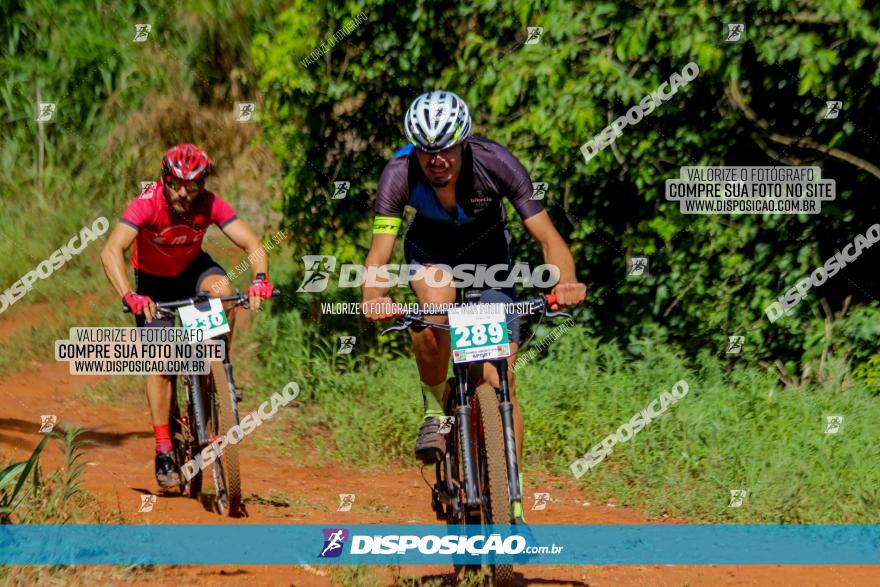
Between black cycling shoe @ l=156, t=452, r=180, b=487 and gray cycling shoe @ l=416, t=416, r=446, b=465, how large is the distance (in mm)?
2564

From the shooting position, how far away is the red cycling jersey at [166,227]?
7535mm

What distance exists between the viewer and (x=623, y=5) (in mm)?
8531

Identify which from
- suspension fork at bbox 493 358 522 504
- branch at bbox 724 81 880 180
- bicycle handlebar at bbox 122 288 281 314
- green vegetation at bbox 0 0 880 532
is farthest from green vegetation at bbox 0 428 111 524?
branch at bbox 724 81 880 180

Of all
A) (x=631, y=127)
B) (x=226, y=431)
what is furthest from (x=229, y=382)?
(x=631, y=127)

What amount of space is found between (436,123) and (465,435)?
1.46m

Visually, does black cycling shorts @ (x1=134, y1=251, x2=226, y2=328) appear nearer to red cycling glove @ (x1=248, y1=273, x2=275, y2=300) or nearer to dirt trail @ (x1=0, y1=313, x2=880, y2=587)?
red cycling glove @ (x1=248, y1=273, x2=275, y2=300)

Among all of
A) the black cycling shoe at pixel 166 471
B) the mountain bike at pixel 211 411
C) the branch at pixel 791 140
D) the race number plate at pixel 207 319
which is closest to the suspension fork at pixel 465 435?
the mountain bike at pixel 211 411

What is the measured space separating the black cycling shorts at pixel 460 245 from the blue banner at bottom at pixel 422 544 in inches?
53.4

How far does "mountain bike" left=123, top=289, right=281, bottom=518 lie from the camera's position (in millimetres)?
7121

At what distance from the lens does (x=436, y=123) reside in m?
5.56

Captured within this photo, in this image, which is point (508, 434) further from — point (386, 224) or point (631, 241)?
point (631, 241)

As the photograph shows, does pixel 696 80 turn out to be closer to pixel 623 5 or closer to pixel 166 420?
pixel 623 5

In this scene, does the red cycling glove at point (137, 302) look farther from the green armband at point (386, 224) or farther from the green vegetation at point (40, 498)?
the green armband at point (386, 224)

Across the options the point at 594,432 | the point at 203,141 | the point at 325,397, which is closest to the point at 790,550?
the point at 594,432
